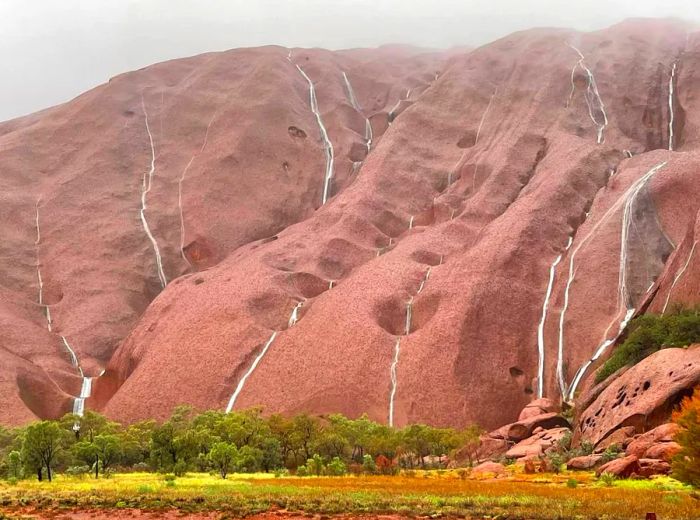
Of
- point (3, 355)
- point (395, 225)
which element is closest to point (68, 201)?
point (3, 355)

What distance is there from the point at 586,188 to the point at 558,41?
39032 mm

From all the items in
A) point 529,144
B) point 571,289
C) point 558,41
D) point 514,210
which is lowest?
point 571,289

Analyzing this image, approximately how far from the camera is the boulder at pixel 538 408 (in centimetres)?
5370

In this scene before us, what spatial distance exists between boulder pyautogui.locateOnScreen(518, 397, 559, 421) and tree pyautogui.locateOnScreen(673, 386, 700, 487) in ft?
100

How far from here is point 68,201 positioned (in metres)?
95.1

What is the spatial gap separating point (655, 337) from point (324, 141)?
224ft

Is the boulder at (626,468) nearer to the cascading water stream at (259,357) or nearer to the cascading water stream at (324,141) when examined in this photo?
the cascading water stream at (259,357)

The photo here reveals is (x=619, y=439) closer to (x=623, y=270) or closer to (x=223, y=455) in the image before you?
(x=223, y=455)

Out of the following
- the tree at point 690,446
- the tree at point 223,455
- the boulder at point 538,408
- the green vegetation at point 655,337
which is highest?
the green vegetation at point 655,337

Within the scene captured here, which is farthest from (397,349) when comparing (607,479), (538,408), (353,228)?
(607,479)

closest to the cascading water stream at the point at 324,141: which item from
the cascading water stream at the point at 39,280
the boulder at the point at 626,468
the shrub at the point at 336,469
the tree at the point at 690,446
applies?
the cascading water stream at the point at 39,280

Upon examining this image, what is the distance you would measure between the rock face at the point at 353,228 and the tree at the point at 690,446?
2168 cm

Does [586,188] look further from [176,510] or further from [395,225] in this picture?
[176,510]

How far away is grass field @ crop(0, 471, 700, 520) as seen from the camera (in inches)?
722
